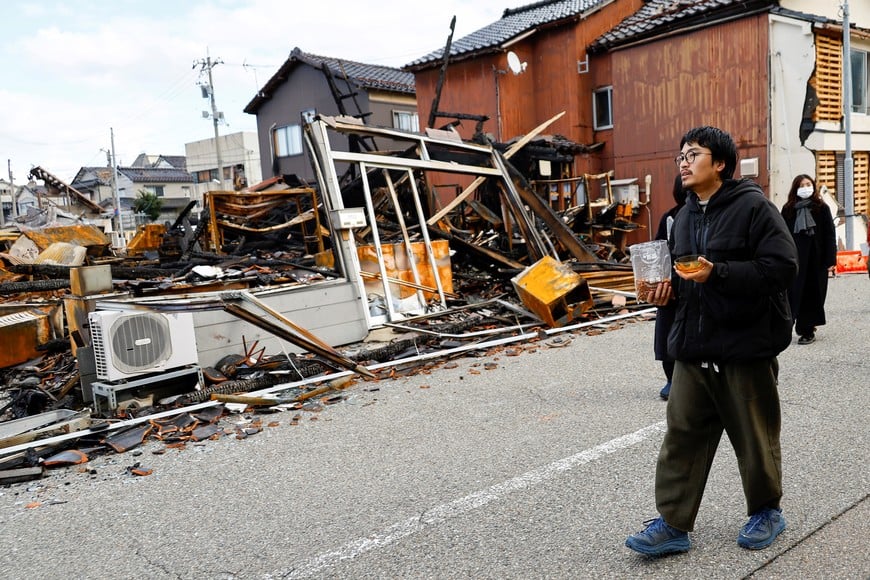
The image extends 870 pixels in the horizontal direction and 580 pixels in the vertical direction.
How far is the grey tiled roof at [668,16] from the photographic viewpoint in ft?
54.9

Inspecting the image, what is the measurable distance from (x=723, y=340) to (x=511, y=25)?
2164 cm

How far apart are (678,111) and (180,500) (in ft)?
58.3

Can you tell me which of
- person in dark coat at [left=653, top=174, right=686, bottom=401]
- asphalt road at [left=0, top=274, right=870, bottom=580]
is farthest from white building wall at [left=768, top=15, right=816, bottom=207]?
person in dark coat at [left=653, top=174, right=686, bottom=401]

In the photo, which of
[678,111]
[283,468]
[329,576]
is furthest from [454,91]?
[329,576]

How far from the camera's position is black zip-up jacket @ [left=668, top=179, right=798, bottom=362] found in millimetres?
2688

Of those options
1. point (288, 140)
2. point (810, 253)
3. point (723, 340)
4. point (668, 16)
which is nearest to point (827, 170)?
point (668, 16)

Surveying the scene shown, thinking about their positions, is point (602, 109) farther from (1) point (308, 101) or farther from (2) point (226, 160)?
(2) point (226, 160)

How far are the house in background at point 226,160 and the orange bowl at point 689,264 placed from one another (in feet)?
159

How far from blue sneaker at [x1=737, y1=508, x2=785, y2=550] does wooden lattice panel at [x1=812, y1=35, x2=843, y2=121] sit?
1649cm

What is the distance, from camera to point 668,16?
1867cm

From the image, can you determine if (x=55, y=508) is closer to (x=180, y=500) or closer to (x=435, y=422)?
(x=180, y=500)

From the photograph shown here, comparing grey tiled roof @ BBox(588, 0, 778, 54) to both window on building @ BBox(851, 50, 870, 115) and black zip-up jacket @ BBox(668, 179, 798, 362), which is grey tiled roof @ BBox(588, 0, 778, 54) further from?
black zip-up jacket @ BBox(668, 179, 798, 362)

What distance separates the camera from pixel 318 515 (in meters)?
3.70

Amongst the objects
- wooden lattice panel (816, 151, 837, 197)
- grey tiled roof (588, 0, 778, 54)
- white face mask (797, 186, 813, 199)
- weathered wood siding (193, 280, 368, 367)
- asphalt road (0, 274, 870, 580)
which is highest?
grey tiled roof (588, 0, 778, 54)
